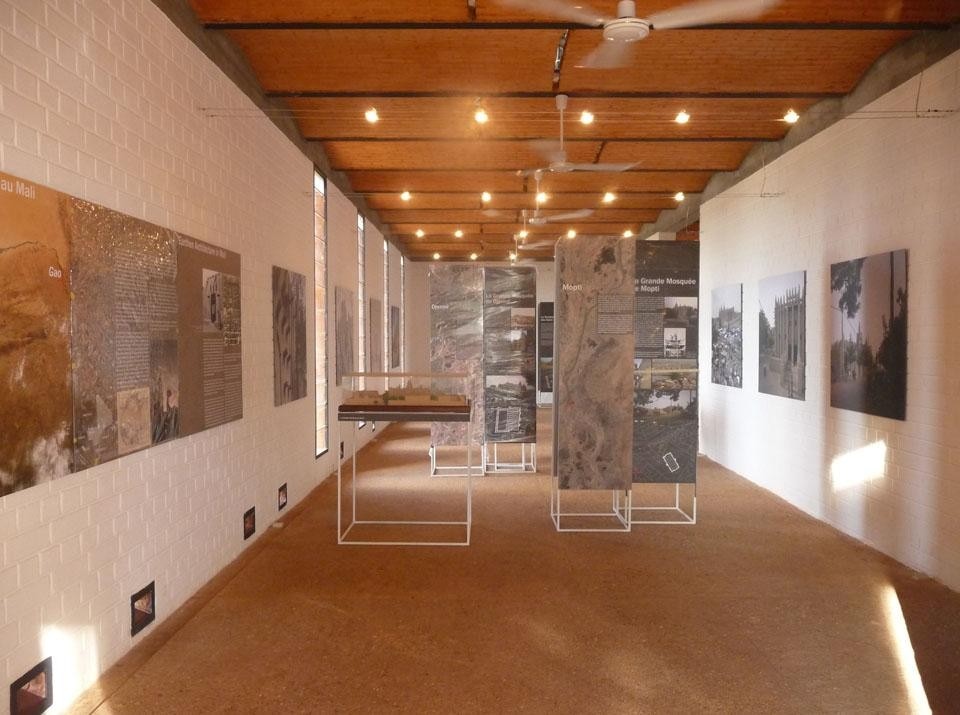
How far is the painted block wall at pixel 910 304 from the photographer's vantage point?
186 inches

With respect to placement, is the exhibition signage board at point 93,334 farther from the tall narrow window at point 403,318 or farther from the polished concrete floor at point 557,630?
the tall narrow window at point 403,318

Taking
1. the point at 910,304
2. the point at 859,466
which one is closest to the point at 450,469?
the point at 859,466

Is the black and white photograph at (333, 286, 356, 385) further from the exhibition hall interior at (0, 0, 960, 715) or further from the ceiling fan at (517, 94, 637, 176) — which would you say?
the ceiling fan at (517, 94, 637, 176)

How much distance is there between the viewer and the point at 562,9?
140 inches

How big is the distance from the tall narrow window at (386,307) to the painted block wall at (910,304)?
7.30 metres

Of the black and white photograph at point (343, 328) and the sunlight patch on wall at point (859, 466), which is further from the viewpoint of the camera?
the black and white photograph at point (343, 328)

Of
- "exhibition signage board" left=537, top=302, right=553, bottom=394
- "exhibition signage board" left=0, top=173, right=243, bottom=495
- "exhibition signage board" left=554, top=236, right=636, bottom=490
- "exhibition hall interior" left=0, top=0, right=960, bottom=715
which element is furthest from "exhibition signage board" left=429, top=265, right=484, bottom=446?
"exhibition signage board" left=0, top=173, right=243, bottom=495

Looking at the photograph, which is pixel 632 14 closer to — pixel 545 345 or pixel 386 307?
pixel 545 345

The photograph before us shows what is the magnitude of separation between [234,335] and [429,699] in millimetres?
2969

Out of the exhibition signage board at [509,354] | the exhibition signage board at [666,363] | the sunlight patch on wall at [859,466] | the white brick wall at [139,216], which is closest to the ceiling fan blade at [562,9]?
the white brick wall at [139,216]

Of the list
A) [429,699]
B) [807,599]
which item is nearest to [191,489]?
[429,699]

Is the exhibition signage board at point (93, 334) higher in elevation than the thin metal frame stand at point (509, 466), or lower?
higher

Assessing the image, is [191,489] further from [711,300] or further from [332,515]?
[711,300]

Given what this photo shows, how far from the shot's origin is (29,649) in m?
2.83
